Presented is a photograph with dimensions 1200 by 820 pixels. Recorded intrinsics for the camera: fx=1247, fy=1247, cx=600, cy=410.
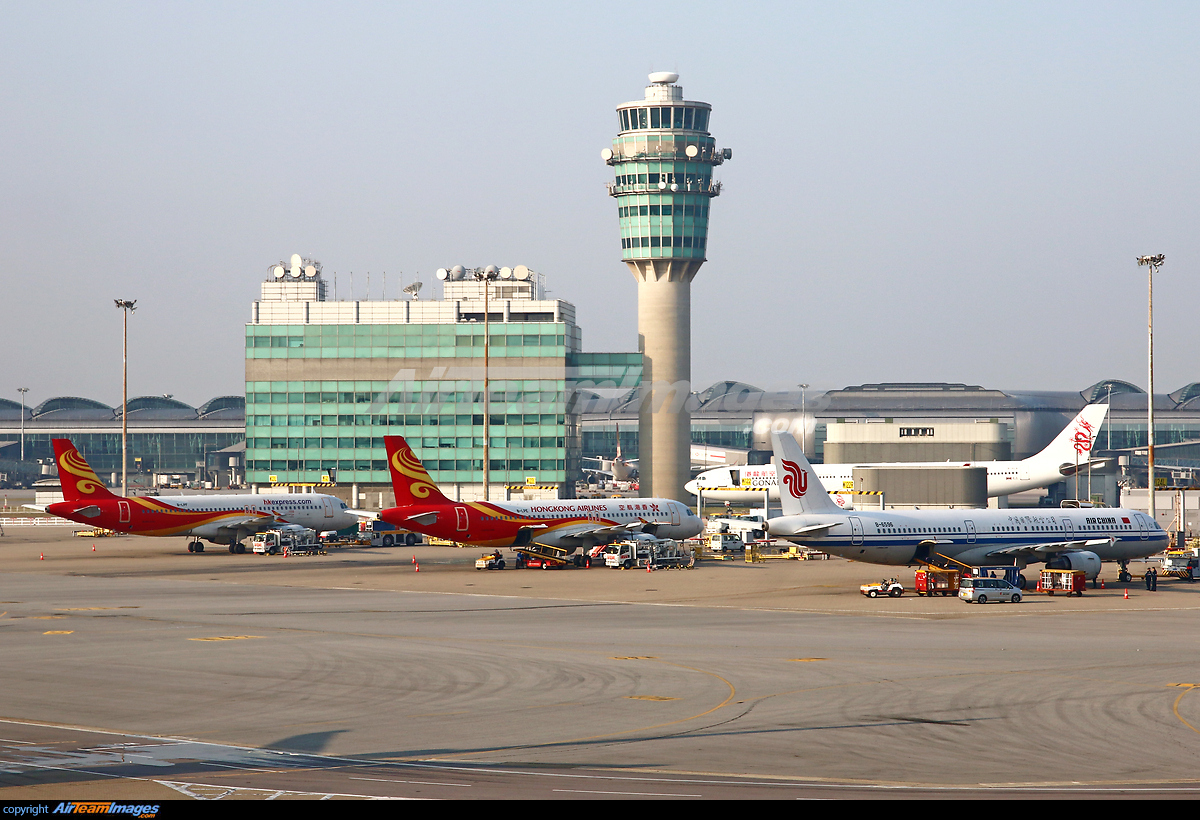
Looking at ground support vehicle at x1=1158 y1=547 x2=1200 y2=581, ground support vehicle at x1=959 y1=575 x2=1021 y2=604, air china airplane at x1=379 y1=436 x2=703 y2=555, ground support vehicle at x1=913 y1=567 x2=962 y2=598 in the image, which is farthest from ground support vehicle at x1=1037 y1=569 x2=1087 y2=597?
air china airplane at x1=379 y1=436 x2=703 y2=555

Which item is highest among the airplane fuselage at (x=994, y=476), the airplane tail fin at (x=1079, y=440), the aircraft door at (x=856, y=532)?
the airplane tail fin at (x=1079, y=440)

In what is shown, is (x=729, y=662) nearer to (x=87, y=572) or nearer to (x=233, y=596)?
(x=233, y=596)

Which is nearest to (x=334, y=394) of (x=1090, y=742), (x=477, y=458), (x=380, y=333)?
(x=380, y=333)

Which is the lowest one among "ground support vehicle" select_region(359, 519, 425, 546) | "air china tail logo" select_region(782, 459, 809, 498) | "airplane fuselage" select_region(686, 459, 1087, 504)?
"ground support vehicle" select_region(359, 519, 425, 546)

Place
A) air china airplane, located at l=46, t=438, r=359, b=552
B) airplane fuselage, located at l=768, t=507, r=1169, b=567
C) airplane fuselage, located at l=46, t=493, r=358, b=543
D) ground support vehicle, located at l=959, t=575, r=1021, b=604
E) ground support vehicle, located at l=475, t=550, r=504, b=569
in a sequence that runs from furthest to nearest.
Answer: air china airplane, located at l=46, t=438, r=359, b=552
airplane fuselage, located at l=46, t=493, r=358, b=543
ground support vehicle, located at l=475, t=550, r=504, b=569
airplane fuselage, located at l=768, t=507, r=1169, b=567
ground support vehicle, located at l=959, t=575, r=1021, b=604

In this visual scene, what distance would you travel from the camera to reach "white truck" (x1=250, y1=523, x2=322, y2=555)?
→ 90375 millimetres

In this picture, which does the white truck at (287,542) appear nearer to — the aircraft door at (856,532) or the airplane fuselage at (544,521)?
the airplane fuselage at (544,521)

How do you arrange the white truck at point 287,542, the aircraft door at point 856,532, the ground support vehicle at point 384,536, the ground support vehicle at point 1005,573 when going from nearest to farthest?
the ground support vehicle at point 1005,573
the aircraft door at point 856,532
the white truck at point 287,542
the ground support vehicle at point 384,536

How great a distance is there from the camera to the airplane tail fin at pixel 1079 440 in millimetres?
127250

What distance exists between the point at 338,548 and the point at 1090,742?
79.9 meters

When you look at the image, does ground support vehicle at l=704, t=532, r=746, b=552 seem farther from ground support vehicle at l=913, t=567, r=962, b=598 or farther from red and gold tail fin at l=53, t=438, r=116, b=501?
red and gold tail fin at l=53, t=438, r=116, b=501

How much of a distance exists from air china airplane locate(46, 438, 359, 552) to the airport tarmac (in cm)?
2612

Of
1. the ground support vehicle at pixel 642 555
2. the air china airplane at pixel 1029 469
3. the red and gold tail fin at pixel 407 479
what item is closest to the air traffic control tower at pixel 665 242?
the air china airplane at pixel 1029 469

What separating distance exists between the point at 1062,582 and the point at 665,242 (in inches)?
4067
